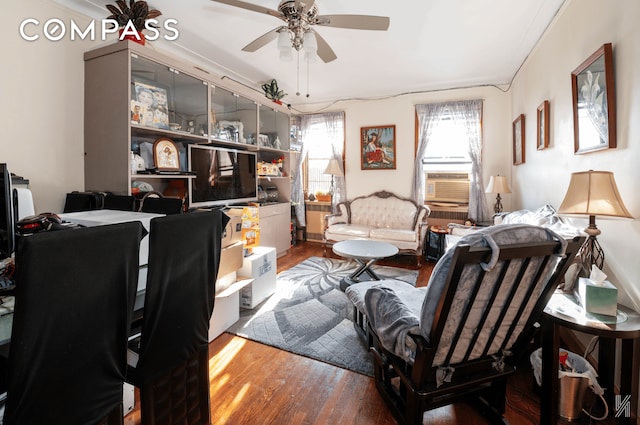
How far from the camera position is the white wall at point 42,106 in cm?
205

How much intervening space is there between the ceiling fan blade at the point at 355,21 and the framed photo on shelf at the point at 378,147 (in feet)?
9.64

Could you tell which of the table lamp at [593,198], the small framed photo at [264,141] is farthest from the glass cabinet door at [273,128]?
the table lamp at [593,198]

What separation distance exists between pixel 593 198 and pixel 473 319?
1015mm

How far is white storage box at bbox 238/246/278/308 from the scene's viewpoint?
2.70m

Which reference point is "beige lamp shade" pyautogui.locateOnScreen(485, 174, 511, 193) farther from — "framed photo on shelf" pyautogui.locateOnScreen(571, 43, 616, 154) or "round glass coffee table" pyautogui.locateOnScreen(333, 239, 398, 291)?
"framed photo on shelf" pyautogui.locateOnScreen(571, 43, 616, 154)

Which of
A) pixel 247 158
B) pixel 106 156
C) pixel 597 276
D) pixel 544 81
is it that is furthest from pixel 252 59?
pixel 597 276

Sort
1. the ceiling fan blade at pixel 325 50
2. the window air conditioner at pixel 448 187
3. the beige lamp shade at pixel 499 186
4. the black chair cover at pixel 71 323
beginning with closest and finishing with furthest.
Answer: the black chair cover at pixel 71 323 → the ceiling fan blade at pixel 325 50 → the beige lamp shade at pixel 499 186 → the window air conditioner at pixel 448 187

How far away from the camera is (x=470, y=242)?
3.61ft

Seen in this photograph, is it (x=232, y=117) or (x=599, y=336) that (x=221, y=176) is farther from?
(x=599, y=336)

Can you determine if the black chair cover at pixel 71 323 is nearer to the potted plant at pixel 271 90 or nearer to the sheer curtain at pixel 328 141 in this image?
the potted plant at pixel 271 90

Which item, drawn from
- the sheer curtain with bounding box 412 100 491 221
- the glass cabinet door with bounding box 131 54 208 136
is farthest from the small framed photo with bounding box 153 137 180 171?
the sheer curtain with bounding box 412 100 491 221

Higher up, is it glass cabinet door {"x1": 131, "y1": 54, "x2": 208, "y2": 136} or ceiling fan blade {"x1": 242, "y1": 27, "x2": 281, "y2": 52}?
ceiling fan blade {"x1": 242, "y1": 27, "x2": 281, "y2": 52}

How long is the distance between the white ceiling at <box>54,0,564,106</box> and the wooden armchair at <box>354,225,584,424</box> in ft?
7.44

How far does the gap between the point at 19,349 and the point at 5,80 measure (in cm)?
232
